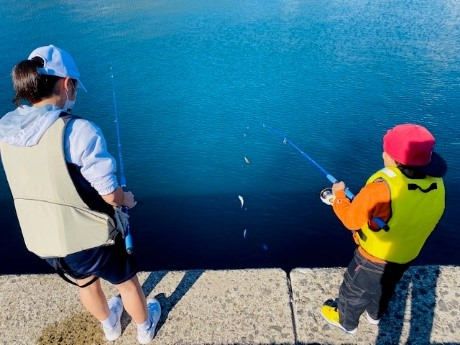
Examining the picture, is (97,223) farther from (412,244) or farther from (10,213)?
(10,213)

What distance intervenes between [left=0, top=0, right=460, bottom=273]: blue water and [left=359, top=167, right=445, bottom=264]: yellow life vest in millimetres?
2710

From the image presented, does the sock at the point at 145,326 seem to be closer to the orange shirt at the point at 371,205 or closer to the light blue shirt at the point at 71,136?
the light blue shirt at the point at 71,136

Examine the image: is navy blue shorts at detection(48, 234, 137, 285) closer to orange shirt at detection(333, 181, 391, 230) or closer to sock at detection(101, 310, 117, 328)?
sock at detection(101, 310, 117, 328)

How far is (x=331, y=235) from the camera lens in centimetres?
507

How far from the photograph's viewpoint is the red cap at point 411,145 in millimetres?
1911

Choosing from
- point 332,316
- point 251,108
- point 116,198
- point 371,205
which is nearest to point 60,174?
point 116,198

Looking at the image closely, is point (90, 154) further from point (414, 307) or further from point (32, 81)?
point (414, 307)

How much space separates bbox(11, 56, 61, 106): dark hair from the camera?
5.52 ft

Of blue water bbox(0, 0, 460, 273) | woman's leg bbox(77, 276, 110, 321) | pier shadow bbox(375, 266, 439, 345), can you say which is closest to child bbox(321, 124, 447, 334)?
pier shadow bbox(375, 266, 439, 345)

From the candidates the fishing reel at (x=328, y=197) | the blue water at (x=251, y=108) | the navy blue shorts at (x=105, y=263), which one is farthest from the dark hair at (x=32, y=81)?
the blue water at (x=251, y=108)

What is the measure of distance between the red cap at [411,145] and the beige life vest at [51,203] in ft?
4.95

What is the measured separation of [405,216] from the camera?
200 cm

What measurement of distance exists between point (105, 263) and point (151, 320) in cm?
66

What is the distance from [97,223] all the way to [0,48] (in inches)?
525
